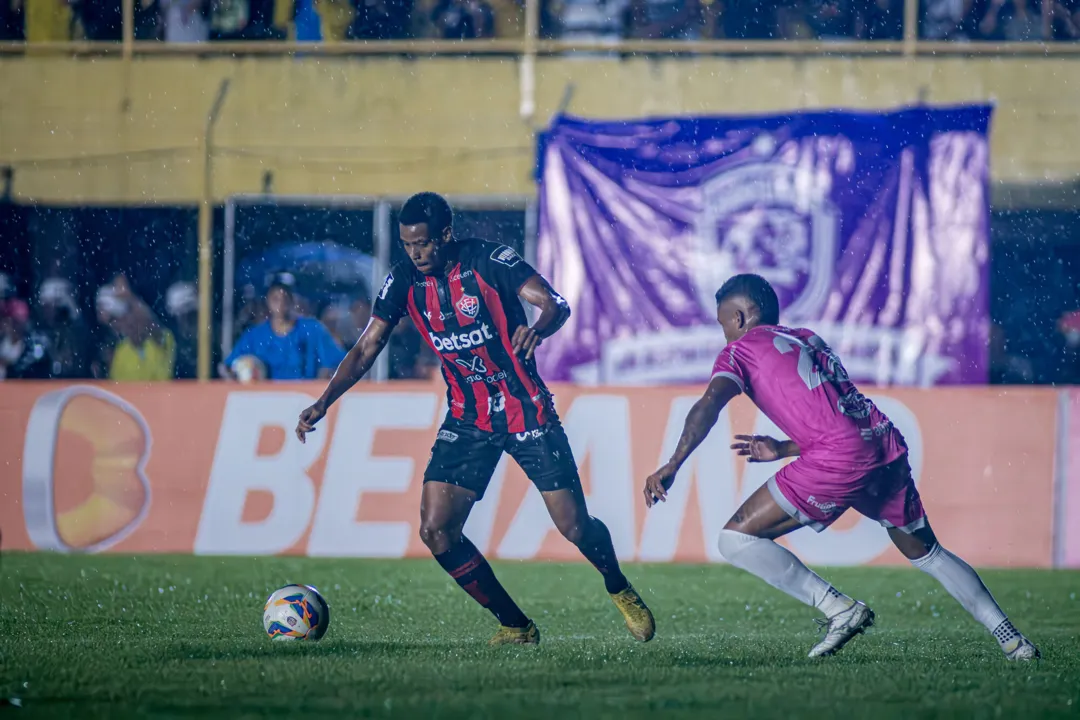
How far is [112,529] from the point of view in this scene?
12.0 meters

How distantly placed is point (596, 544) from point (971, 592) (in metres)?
1.80

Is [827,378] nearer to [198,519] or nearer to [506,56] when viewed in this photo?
[198,519]

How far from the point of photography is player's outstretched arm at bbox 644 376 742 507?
6438 mm

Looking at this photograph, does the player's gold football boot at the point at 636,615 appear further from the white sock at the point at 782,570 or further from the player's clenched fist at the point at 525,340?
the player's clenched fist at the point at 525,340

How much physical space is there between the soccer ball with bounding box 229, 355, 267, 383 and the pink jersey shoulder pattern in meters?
6.78

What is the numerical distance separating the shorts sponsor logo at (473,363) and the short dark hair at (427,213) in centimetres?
64

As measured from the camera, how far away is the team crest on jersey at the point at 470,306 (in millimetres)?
7336

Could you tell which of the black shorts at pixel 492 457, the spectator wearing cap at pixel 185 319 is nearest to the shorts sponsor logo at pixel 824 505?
the black shorts at pixel 492 457

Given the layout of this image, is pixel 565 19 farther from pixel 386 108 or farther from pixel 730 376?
pixel 730 376

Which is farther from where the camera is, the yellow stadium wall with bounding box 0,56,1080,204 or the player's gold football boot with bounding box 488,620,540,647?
the yellow stadium wall with bounding box 0,56,1080,204

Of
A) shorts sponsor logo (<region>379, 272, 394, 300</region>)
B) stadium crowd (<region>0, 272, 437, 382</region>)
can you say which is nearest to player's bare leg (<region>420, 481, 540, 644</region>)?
shorts sponsor logo (<region>379, 272, 394, 300</region>)

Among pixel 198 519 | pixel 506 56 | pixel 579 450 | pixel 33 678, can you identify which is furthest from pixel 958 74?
pixel 33 678

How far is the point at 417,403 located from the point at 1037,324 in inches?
339

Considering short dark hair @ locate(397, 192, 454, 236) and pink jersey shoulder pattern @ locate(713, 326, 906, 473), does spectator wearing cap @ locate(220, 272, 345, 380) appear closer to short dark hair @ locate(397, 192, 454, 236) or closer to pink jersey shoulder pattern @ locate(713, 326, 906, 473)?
short dark hair @ locate(397, 192, 454, 236)
